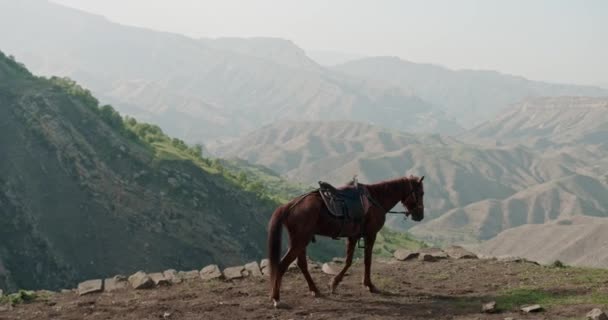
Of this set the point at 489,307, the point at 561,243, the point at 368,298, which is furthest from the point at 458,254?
the point at 561,243

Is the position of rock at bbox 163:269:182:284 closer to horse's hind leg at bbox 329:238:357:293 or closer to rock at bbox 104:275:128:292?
rock at bbox 104:275:128:292

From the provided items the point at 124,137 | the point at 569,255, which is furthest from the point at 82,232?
the point at 569,255

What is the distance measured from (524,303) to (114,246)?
37086 mm

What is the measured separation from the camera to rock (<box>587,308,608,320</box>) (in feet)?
34.2

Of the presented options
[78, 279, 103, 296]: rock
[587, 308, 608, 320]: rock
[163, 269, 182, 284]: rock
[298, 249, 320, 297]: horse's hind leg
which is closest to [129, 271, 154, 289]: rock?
[163, 269, 182, 284]: rock

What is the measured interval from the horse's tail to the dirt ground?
33.8 inches

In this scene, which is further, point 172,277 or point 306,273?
point 172,277

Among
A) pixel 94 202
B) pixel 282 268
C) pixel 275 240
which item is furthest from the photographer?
pixel 94 202

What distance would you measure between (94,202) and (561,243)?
7456 centimetres

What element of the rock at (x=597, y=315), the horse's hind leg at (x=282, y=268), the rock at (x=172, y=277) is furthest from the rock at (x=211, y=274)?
the rock at (x=597, y=315)

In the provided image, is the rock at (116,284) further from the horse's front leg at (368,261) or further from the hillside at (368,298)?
the horse's front leg at (368,261)

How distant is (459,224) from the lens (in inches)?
6673

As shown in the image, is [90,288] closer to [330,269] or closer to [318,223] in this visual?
[330,269]

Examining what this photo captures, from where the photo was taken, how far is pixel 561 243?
297ft
